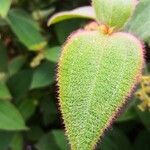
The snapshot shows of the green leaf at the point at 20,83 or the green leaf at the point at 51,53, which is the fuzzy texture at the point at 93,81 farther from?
the green leaf at the point at 20,83

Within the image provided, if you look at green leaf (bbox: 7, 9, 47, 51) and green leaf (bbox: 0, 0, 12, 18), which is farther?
green leaf (bbox: 7, 9, 47, 51)

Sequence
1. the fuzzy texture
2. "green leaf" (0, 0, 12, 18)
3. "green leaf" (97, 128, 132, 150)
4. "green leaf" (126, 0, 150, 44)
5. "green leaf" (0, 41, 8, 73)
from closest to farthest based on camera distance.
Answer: the fuzzy texture, "green leaf" (126, 0, 150, 44), "green leaf" (0, 0, 12, 18), "green leaf" (97, 128, 132, 150), "green leaf" (0, 41, 8, 73)

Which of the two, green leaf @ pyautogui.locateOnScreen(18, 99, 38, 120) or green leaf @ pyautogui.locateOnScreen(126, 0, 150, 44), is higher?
green leaf @ pyautogui.locateOnScreen(126, 0, 150, 44)

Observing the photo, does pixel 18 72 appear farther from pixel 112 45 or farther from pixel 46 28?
pixel 112 45

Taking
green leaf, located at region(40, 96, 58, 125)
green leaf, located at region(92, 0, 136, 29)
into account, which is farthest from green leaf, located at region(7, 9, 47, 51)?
green leaf, located at region(92, 0, 136, 29)

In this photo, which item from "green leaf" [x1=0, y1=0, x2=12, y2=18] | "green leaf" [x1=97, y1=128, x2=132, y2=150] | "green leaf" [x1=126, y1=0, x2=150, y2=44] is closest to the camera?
"green leaf" [x1=126, y1=0, x2=150, y2=44]

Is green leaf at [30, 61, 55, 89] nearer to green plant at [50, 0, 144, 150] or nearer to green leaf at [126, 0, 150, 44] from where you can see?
green leaf at [126, 0, 150, 44]

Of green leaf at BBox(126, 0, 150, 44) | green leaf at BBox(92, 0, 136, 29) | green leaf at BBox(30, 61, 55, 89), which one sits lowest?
green leaf at BBox(30, 61, 55, 89)
